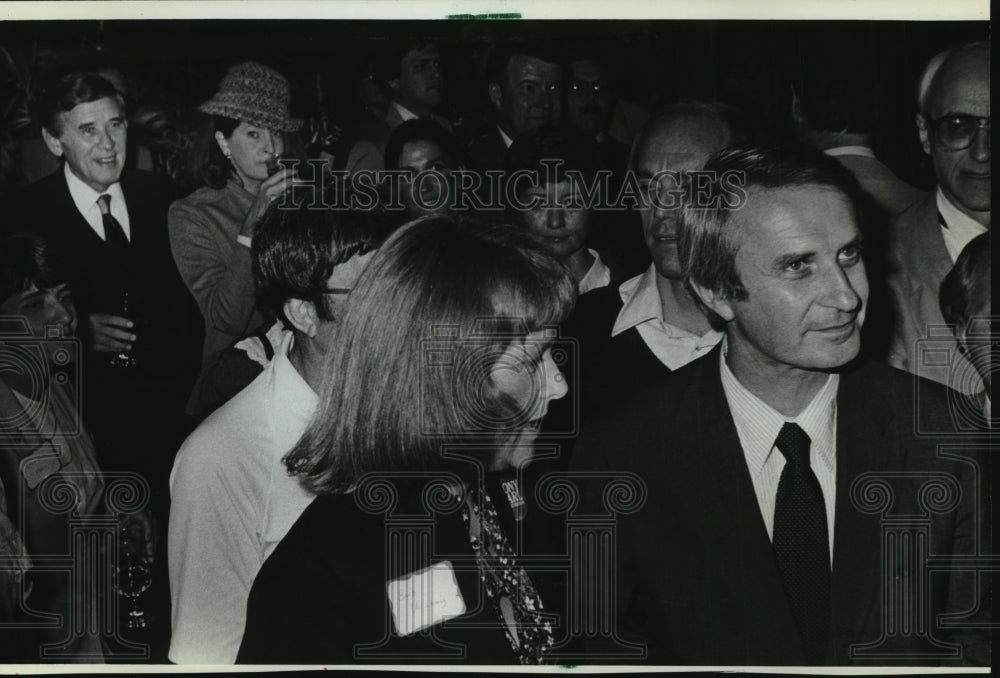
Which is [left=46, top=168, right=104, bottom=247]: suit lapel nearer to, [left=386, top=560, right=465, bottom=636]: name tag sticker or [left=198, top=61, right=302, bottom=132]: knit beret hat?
[left=198, top=61, right=302, bottom=132]: knit beret hat

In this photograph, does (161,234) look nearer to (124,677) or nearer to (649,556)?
(124,677)

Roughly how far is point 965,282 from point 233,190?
2.24 meters

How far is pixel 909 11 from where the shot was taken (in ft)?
10.9

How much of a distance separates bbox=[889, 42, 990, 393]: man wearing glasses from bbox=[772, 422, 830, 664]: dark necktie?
0.43 m

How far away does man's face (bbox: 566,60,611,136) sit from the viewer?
129 inches

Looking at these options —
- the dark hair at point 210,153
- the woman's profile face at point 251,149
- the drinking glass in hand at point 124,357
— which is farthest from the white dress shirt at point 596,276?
the drinking glass in hand at point 124,357

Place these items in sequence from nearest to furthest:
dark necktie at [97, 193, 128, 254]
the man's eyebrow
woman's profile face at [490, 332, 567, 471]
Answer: the man's eyebrow → woman's profile face at [490, 332, 567, 471] → dark necktie at [97, 193, 128, 254]

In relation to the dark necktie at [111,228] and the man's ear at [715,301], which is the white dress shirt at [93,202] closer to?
the dark necktie at [111,228]

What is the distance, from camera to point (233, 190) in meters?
3.30

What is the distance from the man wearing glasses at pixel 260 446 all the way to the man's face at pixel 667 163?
819 mm

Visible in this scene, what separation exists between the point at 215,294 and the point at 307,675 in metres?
1.19

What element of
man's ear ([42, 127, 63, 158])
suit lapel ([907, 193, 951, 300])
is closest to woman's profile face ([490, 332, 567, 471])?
suit lapel ([907, 193, 951, 300])

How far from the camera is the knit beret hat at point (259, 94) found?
3.29 metres

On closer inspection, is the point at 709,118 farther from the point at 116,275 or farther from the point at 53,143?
the point at 53,143
